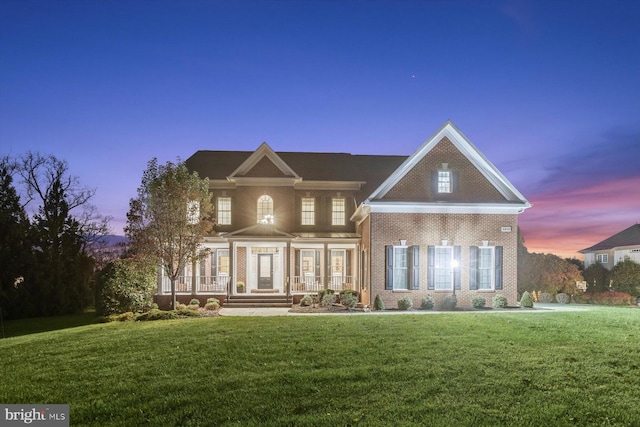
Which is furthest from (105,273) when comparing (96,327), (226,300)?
(226,300)

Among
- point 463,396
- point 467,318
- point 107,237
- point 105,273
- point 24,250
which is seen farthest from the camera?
point 107,237

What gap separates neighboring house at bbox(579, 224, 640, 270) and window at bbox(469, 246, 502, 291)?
2814 cm

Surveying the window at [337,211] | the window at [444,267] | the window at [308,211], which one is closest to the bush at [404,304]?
the window at [444,267]

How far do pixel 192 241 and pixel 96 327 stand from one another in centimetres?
542

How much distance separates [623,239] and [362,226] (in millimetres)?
34698

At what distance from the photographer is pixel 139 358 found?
38.6 ft

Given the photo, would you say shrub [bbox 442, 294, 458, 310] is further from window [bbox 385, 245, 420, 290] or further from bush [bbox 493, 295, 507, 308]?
bush [bbox 493, 295, 507, 308]

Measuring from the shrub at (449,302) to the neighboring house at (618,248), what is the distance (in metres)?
30.1

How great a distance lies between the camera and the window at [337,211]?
2880cm

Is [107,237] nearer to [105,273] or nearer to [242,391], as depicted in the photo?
[105,273]

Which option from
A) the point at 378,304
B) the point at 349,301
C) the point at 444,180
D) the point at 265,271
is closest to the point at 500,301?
the point at 378,304

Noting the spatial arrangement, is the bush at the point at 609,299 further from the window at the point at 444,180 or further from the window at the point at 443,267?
the window at the point at 444,180

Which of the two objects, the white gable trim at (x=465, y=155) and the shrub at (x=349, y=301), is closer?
the shrub at (x=349, y=301)

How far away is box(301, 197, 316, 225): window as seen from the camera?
28.7 meters
